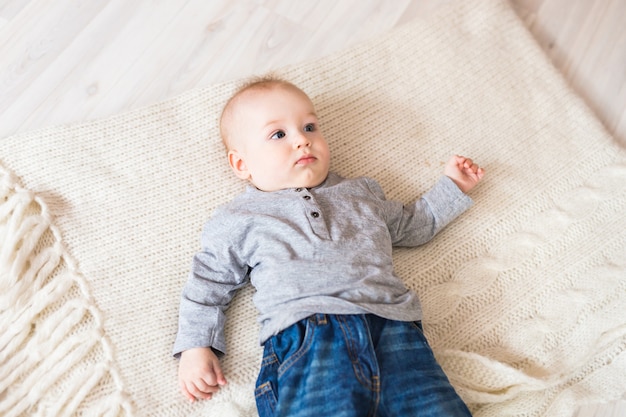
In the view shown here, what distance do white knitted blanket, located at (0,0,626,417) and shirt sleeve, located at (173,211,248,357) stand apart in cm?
6

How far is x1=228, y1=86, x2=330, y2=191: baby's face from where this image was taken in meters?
1.04

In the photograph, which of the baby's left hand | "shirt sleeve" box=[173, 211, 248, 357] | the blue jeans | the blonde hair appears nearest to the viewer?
the blue jeans

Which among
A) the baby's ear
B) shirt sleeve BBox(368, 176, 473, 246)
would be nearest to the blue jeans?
shirt sleeve BBox(368, 176, 473, 246)

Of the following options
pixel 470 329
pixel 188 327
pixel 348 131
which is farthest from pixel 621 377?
pixel 188 327

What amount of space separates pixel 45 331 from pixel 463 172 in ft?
3.07

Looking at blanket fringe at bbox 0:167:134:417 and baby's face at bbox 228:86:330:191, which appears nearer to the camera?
blanket fringe at bbox 0:167:134:417

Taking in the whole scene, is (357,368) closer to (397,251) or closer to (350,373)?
(350,373)

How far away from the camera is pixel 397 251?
1.17 metres

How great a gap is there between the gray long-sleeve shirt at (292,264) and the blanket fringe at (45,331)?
0.16 meters

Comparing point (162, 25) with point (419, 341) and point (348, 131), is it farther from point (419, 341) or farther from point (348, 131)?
point (419, 341)

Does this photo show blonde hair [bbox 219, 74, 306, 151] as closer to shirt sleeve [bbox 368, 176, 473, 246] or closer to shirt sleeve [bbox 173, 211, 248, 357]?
shirt sleeve [bbox 173, 211, 248, 357]

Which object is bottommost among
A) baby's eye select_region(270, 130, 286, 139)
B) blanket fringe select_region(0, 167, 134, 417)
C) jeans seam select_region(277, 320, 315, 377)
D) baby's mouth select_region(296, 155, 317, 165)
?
blanket fringe select_region(0, 167, 134, 417)

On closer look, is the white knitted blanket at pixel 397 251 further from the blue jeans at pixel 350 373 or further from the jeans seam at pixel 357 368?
the jeans seam at pixel 357 368

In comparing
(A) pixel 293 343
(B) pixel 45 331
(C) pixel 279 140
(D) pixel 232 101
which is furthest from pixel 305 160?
(B) pixel 45 331
